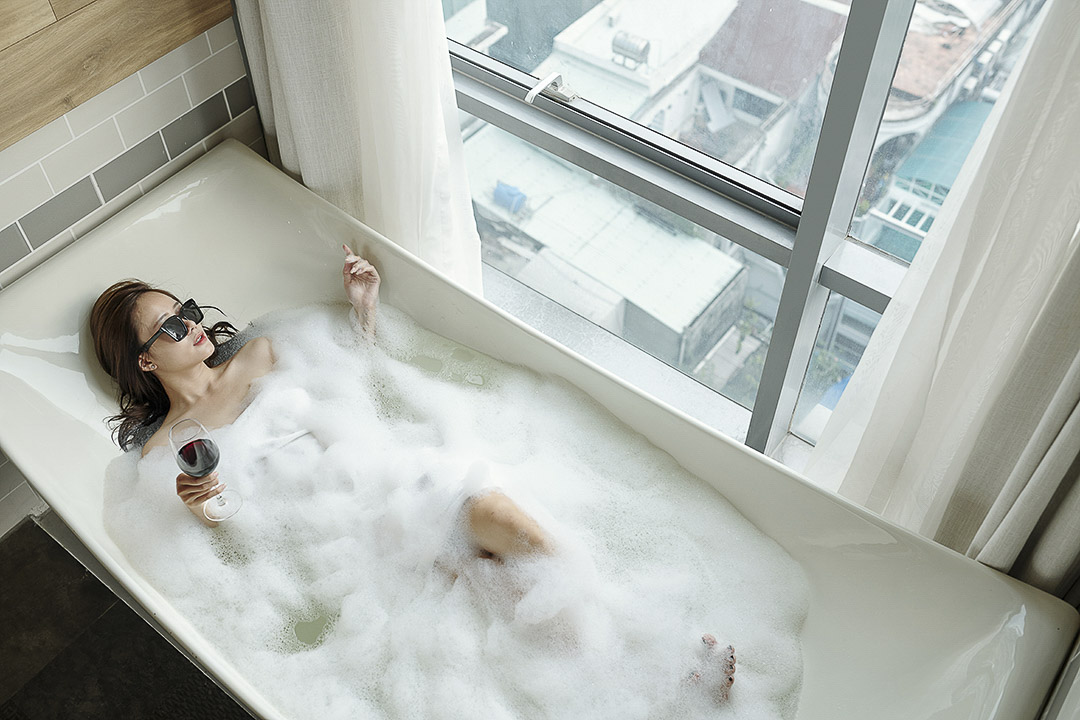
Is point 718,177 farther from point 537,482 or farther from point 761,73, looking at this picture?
point 537,482

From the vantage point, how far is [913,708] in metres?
1.43

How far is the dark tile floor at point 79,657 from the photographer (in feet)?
6.19

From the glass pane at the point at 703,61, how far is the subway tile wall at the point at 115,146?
2.11 feet

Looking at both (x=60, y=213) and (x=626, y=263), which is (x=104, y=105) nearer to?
(x=60, y=213)

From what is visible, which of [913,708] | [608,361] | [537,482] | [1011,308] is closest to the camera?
[1011,308]

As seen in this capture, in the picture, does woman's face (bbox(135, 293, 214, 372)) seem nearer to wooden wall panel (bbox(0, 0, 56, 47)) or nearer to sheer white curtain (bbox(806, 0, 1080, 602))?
wooden wall panel (bbox(0, 0, 56, 47))

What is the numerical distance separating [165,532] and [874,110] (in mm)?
1506

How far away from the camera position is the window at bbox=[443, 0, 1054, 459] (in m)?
1.54

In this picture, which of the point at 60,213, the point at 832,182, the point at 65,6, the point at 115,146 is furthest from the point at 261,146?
the point at 832,182

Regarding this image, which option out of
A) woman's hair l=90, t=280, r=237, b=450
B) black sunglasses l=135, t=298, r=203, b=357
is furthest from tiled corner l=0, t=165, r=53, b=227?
black sunglasses l=135, t=298, r=203, b=357

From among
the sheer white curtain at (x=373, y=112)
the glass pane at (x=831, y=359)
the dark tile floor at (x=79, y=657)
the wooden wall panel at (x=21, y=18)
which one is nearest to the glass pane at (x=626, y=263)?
the glass pane at (x=831, y=359)

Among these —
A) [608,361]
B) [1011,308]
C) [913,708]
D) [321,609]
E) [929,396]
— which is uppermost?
[1011,308]

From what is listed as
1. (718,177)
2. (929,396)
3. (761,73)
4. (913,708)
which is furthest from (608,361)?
(913,708)

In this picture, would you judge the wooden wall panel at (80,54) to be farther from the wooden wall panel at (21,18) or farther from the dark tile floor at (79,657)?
the dark tile floor at (79,657)
